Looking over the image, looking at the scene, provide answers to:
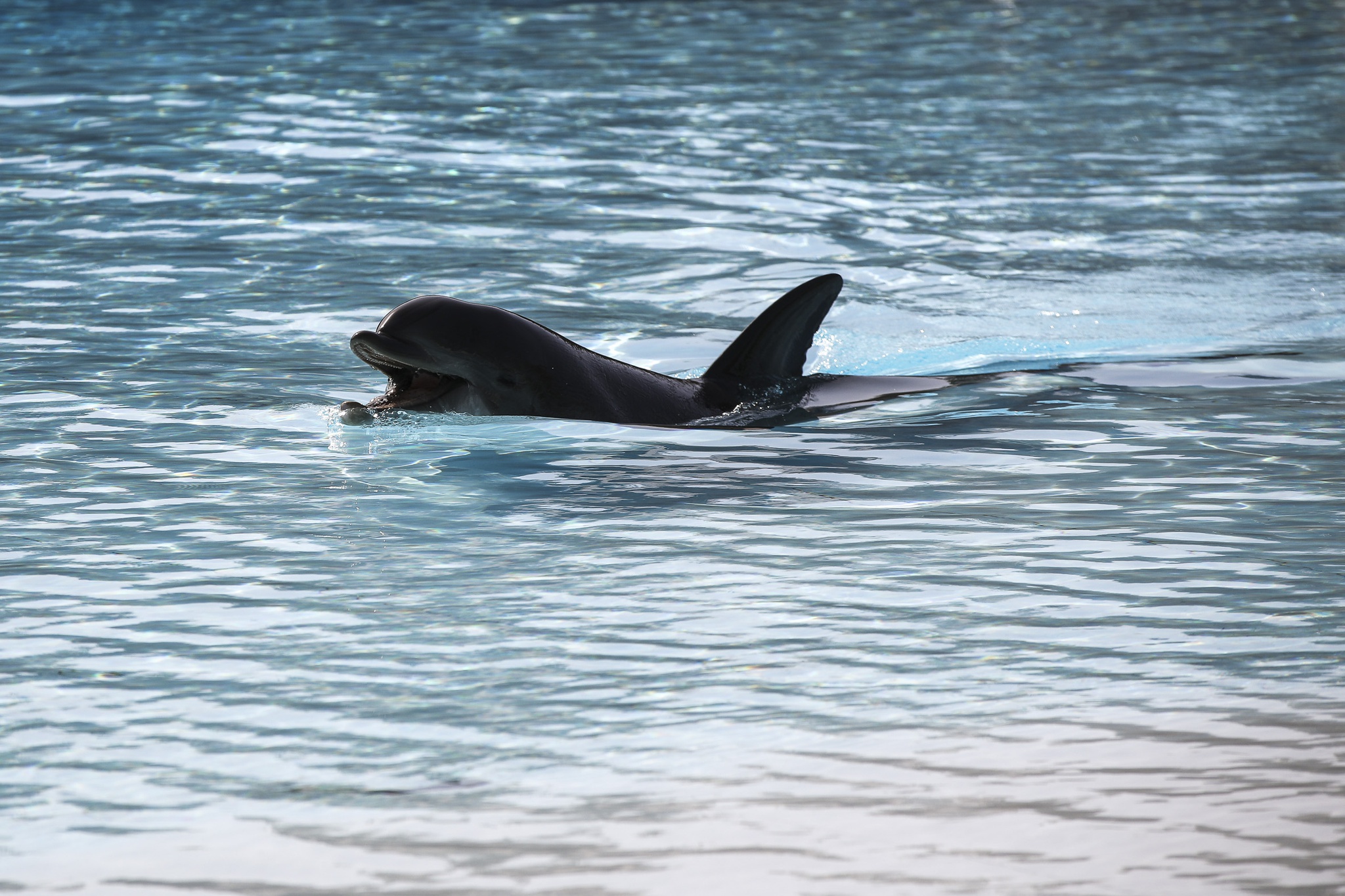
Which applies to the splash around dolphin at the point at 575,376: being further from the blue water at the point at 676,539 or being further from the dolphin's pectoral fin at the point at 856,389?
the blue water at the point at 676,539

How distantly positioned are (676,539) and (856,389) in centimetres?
216

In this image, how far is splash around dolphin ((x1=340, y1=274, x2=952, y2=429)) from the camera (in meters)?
6.02

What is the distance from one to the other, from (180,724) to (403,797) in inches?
25.5

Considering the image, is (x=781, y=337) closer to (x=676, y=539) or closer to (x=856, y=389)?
(x=856, y=389)

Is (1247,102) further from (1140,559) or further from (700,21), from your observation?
(1140,559)

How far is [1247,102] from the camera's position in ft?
49.2

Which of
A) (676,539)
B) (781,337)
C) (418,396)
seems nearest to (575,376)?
(418,396)

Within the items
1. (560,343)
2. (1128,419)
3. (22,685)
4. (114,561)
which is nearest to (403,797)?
(22,685)

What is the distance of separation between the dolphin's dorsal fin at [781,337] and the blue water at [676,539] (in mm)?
375

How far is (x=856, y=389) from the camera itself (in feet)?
23.3

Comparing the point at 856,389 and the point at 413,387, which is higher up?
the point at 413,387

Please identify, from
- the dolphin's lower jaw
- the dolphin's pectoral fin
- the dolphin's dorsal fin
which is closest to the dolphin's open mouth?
the dolphin's lower jaw

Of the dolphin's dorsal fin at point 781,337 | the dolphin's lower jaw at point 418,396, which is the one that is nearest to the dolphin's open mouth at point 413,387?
the dolphin's lower jaw at point 418,396

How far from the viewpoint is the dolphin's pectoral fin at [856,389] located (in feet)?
22.6
